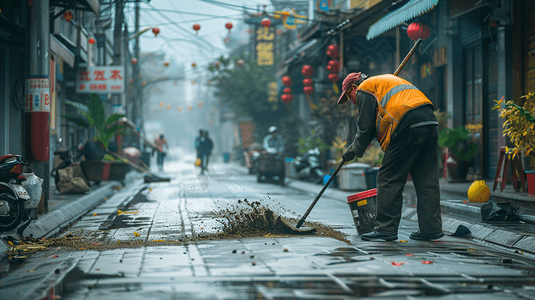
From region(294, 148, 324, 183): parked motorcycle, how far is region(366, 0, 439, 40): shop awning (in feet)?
18.7

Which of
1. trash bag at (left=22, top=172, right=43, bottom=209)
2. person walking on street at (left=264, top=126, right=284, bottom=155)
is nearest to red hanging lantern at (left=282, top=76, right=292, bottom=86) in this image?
person walking on street at (left=264, top=126, right=284, bottom=155)

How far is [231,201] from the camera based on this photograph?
36.9ft

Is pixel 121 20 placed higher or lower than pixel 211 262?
higher

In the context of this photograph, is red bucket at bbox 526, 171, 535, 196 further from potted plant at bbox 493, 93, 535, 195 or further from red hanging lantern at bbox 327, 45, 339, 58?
red hanging lantern at bbox 327, 45, 339, 58

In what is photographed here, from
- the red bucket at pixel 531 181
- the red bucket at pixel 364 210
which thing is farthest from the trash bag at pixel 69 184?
the red bucket at pixel 531 181

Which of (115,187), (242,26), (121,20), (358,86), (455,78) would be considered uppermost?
(242,26)

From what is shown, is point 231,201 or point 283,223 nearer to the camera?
point 283,223

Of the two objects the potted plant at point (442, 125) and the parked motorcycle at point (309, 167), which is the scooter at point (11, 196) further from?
the parked motorcycle at point (309, 167)

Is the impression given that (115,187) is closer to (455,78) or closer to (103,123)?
(103,123)

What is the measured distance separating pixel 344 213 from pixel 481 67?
6178 millimetres

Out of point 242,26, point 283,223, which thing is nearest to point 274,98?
point 283,223

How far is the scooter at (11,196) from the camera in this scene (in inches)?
265

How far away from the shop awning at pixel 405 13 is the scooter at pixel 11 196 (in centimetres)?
738

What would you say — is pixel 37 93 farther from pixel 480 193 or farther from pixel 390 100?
pixel 480 193
